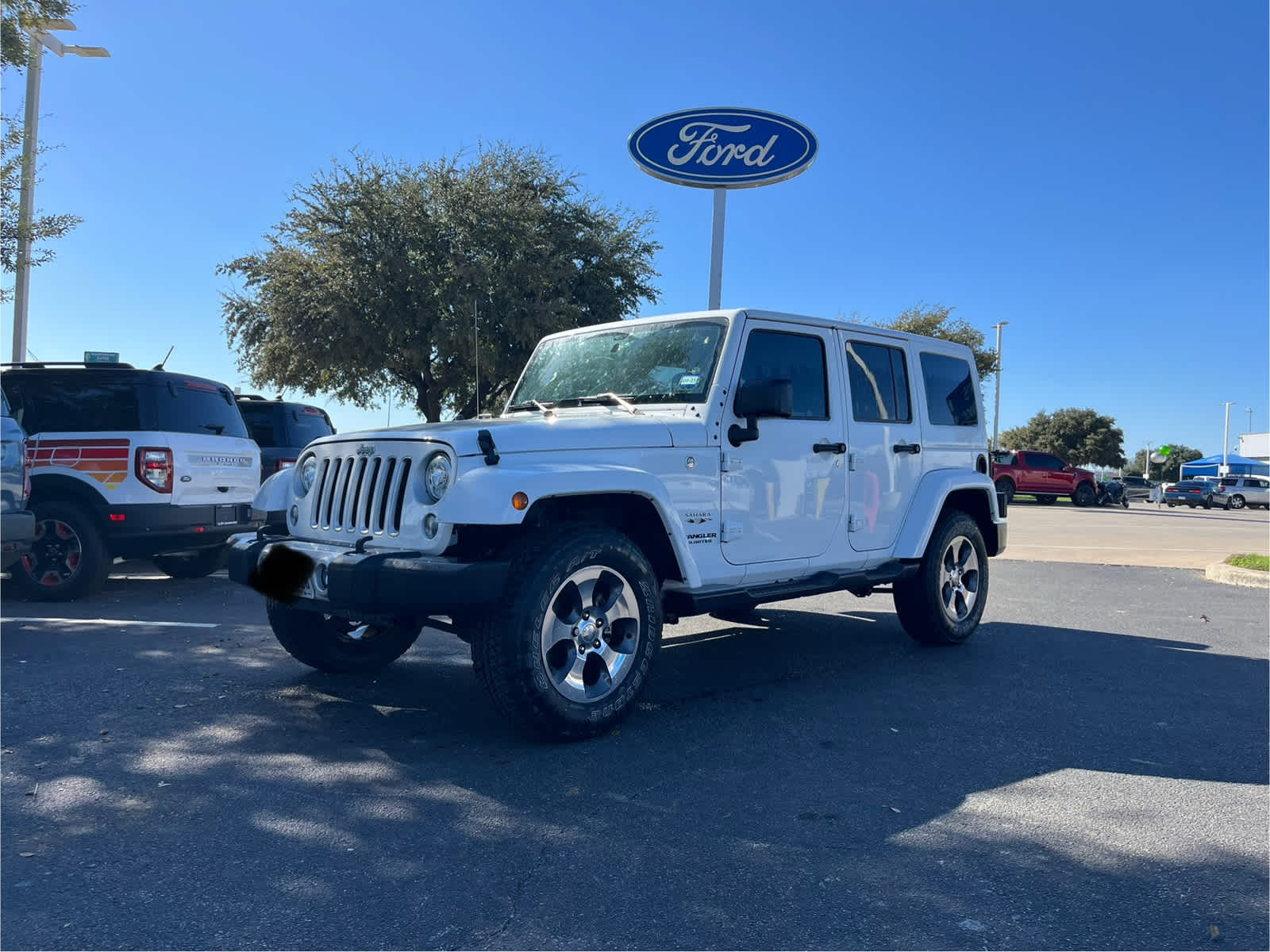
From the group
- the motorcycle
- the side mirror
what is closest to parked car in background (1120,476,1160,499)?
the motorcycle

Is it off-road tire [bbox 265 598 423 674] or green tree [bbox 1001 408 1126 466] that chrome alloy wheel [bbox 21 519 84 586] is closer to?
off-road tire [bbox 265 598 423 674]

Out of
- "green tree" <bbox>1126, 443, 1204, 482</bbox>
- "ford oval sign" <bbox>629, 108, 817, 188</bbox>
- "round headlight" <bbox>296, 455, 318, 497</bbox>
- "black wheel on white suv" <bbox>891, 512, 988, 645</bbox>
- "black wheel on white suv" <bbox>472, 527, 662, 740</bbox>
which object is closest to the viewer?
"black wheel on white suv" <bbox>472, 527, 662, 740</bbox>

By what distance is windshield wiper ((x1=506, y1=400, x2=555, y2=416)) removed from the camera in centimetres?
541

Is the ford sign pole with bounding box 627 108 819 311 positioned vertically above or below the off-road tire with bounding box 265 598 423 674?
above

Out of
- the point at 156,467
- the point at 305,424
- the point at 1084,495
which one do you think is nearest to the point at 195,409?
the point at 156,467

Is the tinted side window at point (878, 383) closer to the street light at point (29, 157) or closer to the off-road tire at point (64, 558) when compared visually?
the off-road tire at point (64, 558)

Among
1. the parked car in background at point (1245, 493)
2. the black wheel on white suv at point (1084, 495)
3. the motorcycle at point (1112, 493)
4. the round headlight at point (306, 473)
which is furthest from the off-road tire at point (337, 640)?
the parked car in background at point (1245, 493)

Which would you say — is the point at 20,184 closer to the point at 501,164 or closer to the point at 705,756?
the point at 705,756

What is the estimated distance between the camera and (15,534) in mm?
6578

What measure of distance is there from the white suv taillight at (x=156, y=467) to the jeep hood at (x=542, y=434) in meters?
3.81

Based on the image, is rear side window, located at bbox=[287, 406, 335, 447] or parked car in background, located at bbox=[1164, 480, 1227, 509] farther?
parked car in background, located at bbox=[1164, 480, 1227, 509]

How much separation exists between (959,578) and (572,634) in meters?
3.51

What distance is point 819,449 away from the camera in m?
5.55

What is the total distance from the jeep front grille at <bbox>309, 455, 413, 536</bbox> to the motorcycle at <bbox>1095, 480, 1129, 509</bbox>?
3561cm
